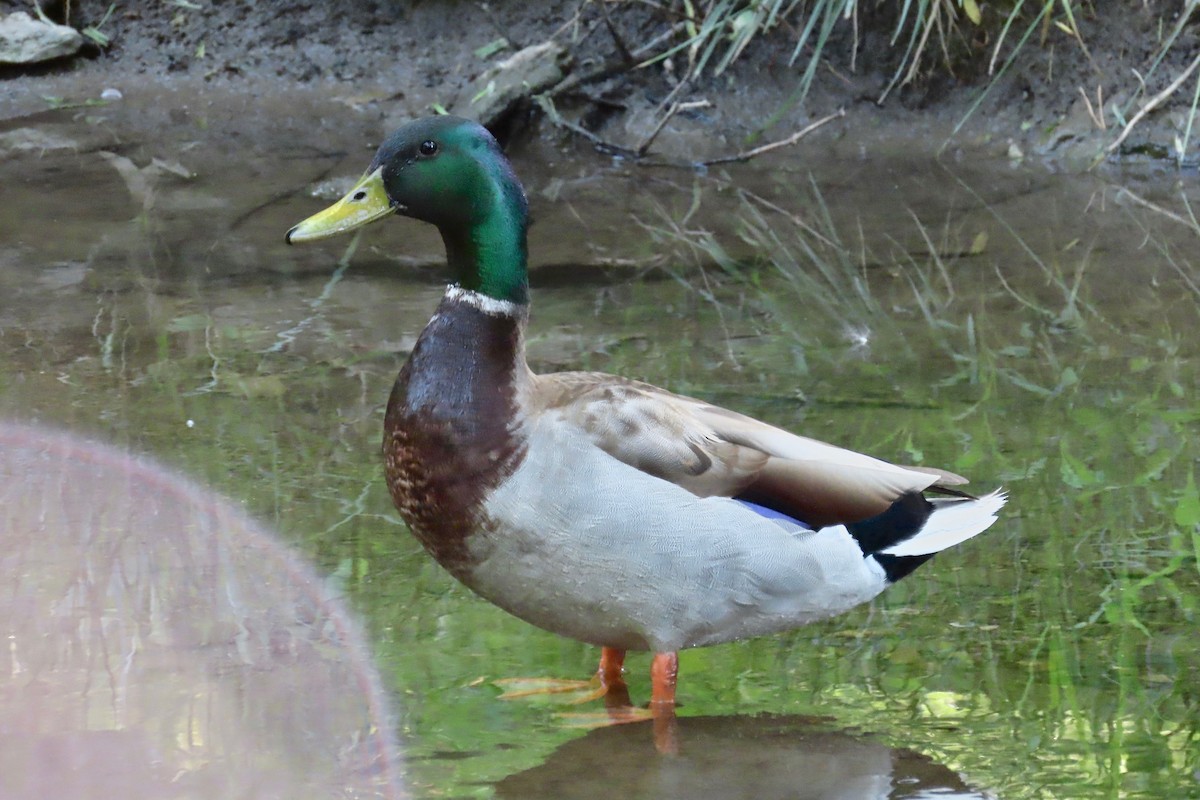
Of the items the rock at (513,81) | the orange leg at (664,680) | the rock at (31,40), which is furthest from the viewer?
the rock at (31,40)

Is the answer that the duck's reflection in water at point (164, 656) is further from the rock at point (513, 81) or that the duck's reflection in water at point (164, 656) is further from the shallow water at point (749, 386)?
the rock at point (513, 81)

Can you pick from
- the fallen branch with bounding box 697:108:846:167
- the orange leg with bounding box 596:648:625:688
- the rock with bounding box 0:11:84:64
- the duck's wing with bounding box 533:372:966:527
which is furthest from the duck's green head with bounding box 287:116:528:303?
the rock with bounding box 0:11:84:64

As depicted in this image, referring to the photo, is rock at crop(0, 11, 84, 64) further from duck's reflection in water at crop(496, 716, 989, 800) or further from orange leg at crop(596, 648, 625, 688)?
duck's reflection in water at crop(496, 716, 989, 800)

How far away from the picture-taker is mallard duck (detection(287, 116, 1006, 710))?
289 centimetres

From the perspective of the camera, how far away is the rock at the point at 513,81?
7.98 meters

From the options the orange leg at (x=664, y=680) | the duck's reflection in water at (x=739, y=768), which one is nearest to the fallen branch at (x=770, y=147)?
the orange leg at (x=664, y=680)

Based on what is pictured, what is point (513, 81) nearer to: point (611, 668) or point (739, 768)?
point (611, 668)

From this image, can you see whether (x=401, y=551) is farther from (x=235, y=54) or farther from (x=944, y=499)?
(x=235, y=54)

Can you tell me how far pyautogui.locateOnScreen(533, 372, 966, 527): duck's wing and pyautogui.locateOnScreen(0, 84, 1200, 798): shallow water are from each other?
0.36 meters

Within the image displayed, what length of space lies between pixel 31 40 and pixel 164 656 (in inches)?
268

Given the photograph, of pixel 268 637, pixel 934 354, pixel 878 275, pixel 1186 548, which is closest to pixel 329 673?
pixel 268 637

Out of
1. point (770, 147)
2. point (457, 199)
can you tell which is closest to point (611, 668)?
point (457, 199)

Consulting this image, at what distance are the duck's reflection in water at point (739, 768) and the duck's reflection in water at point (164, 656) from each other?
1.10 ft

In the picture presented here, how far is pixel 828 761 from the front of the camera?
2.85 m
